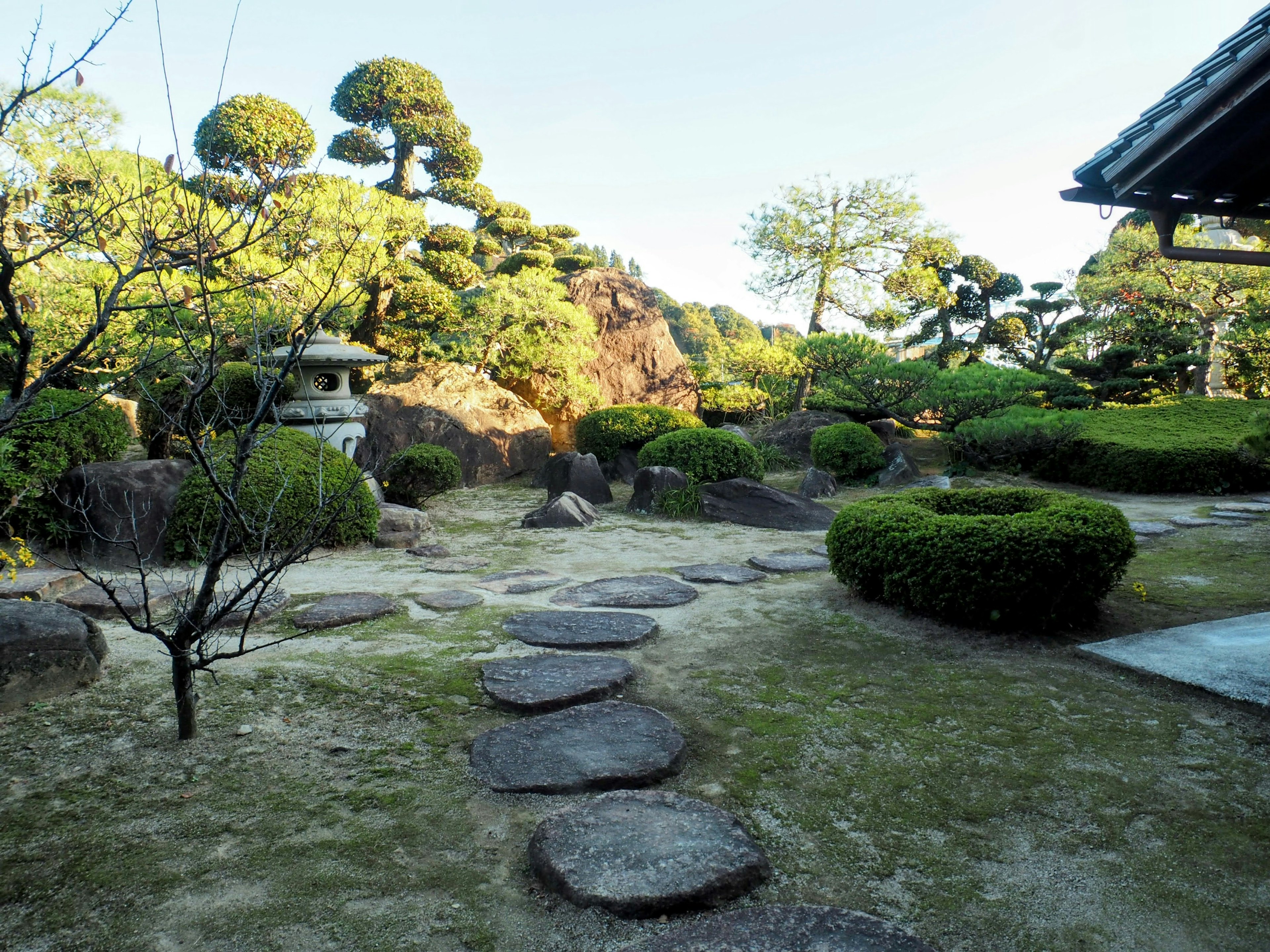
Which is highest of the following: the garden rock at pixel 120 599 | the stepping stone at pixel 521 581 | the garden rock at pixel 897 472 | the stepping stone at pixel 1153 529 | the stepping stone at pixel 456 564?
the garden rock at pixel 897 472

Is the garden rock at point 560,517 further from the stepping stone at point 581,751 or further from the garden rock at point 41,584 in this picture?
the stepping stone at point 581,751

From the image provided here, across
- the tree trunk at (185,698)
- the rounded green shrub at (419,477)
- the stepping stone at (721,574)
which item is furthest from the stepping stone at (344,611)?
the rounded green shrub at (419,477)

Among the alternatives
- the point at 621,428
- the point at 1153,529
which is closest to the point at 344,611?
the point at 1153,529

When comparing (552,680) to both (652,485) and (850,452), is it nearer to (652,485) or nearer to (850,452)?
(652,485)

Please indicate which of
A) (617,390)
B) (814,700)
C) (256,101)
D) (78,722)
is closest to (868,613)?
(814,700)

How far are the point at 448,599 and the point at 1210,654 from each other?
3.95m

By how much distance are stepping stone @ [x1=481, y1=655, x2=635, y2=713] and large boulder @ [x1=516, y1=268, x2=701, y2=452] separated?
12.2m

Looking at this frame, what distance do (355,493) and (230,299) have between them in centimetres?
517

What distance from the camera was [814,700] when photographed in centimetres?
306

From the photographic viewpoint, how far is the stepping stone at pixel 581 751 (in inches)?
92.5

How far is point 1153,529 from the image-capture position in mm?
6840

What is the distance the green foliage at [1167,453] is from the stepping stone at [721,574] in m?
6.58

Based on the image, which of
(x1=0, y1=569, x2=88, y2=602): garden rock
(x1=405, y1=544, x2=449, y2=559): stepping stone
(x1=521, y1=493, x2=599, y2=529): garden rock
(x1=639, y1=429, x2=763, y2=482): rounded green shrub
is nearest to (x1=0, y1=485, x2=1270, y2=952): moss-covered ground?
(x1=0, y1=569, x2=88, y2=602): garden rock

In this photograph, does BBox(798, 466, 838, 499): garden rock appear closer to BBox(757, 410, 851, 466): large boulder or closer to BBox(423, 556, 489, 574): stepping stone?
BBox(757, 410, 851, 466): large boulder
